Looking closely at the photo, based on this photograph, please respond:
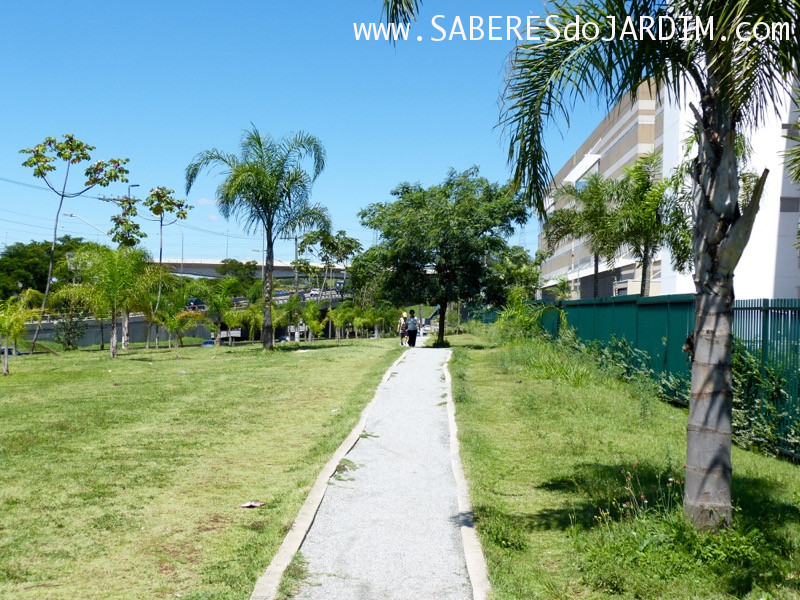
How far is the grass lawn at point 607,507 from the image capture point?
17.1 ft

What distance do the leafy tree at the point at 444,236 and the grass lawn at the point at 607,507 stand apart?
51.6ft

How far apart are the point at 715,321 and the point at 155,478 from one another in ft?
18.5

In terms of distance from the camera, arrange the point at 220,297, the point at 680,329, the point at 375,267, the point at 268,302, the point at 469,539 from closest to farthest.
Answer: the point at 469,539
the point at 680,329
the point at 268,302
the point at 375,267
the point at 220,297

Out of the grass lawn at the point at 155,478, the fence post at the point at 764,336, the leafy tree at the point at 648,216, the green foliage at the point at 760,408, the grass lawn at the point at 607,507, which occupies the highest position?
the leafy tree at the point at 648,216

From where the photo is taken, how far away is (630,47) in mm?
6426

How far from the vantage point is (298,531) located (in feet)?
21.1

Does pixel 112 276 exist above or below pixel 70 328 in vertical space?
above

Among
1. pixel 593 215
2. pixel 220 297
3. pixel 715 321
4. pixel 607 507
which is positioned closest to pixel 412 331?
pixel 593 215

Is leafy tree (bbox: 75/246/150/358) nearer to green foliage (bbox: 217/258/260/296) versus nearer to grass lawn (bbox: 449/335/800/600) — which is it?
grass lawn (bbox: 449/335/800/600)

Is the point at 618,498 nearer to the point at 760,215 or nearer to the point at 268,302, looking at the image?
the point at 268,302

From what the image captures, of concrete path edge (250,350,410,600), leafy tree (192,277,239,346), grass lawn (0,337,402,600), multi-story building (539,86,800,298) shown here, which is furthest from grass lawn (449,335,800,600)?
leafy tree (192,277,239,346)

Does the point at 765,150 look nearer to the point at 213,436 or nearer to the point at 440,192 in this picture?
the point at 440,192

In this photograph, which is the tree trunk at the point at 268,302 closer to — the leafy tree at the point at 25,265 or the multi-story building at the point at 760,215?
the multi-story building at the point at 760,215

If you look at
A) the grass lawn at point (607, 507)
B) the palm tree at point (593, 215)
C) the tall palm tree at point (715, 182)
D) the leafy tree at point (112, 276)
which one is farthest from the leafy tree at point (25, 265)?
the tall palm tree at point (715, 182)
